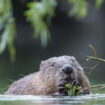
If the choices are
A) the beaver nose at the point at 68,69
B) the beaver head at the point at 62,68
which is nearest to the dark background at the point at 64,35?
the beaver head at the point at 62,68

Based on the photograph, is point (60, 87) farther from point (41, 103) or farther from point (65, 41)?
point (65, 41)

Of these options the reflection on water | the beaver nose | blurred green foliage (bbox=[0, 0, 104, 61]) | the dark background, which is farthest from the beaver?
the dark background

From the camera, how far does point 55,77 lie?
6.47 meters

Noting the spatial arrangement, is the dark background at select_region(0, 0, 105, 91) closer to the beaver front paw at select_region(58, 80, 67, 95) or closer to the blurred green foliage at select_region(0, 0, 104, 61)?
the beaver front paw at select_region(58, 80, 67, 95)

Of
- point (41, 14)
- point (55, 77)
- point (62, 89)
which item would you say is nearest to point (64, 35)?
point (55, 77)

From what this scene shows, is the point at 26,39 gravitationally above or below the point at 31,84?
above

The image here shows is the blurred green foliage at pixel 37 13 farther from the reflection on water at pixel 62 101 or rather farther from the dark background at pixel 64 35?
the dark background at pixel 64 35

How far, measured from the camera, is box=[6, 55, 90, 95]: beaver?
6191 mm

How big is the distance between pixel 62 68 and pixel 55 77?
0.28 metres

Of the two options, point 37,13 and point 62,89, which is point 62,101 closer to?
point 62,89

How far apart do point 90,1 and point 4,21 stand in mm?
15130

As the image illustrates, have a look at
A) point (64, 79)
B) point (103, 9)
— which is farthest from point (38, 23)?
point (103, 9)

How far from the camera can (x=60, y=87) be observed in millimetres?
6305

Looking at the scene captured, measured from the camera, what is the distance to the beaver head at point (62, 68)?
615cm
